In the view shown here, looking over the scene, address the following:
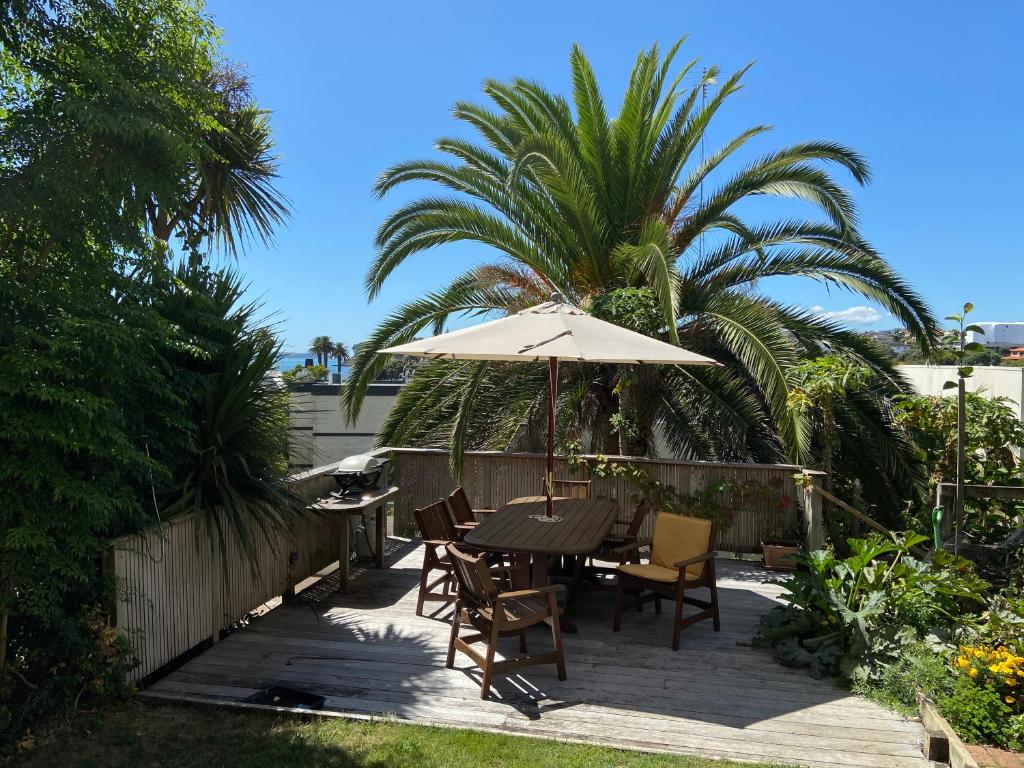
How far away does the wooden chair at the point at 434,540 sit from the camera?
5.64m

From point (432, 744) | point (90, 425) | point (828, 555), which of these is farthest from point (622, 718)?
point (90, 425)

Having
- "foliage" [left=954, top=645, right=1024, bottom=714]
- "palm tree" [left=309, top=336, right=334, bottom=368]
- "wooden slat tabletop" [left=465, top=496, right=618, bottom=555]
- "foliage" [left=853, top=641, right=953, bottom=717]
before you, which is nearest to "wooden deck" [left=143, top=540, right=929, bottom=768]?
"foliage" [left=853, top=641, right=953, bottom=717]

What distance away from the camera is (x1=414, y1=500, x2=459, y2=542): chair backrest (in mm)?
5594

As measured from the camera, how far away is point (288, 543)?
6012 mm

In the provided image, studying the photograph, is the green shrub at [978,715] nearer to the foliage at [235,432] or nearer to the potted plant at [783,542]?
the potted plant at [783,542]

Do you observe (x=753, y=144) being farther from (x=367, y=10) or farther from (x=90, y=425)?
(x=90, y=425)

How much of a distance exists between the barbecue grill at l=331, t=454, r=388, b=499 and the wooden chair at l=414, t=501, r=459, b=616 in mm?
1200

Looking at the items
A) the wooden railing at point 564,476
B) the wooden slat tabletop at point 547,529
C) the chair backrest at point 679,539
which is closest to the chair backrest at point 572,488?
the wooden railing at point 564,476

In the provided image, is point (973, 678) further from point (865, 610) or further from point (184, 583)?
point (184, 583)

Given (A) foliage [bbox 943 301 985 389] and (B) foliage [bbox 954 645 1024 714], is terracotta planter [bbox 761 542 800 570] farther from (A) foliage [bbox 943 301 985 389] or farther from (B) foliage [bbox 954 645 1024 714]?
(B) foliage [bbox 954 645 1024 714]

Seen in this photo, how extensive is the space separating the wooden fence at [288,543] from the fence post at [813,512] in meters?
0.01

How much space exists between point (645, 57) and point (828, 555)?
679 centimetres

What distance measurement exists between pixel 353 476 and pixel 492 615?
110 inches

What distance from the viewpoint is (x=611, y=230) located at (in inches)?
368
